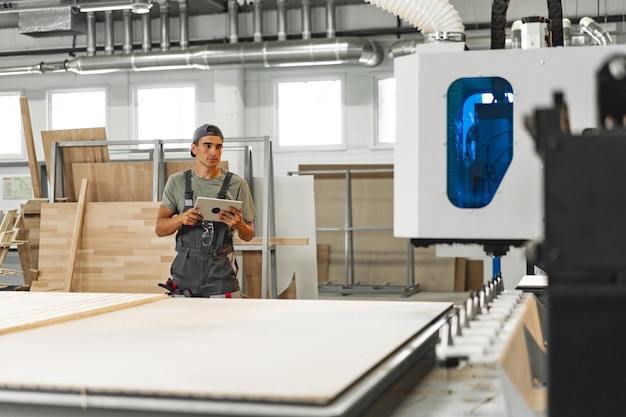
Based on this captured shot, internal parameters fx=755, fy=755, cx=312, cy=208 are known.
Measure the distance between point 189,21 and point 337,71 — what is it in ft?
7.19

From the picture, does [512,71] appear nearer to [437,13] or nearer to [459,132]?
[459,132]

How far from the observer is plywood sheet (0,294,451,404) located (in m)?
1.04

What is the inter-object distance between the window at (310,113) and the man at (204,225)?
6.71 m

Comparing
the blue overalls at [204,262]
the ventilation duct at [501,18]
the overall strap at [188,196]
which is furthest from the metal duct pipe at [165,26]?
the ventilation duct at [501,18]

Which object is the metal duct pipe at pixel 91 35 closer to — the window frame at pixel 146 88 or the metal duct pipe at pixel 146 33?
the metal duct pipe at pixel 146 33

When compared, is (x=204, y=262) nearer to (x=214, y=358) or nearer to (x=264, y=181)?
(x=214, y=358)

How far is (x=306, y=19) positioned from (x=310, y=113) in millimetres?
1349

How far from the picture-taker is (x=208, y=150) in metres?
3.39

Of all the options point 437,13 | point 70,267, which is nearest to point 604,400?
point 437,13

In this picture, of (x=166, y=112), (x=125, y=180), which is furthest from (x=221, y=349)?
(x=166, y=112)

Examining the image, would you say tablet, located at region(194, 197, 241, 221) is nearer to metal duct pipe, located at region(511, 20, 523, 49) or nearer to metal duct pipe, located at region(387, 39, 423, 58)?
metal duct pipe, located at region(511, 20, 523, 49)

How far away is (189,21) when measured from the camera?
10336 millimetres

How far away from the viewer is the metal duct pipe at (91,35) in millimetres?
9953

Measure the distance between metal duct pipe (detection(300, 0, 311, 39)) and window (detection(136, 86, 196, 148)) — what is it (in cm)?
204
